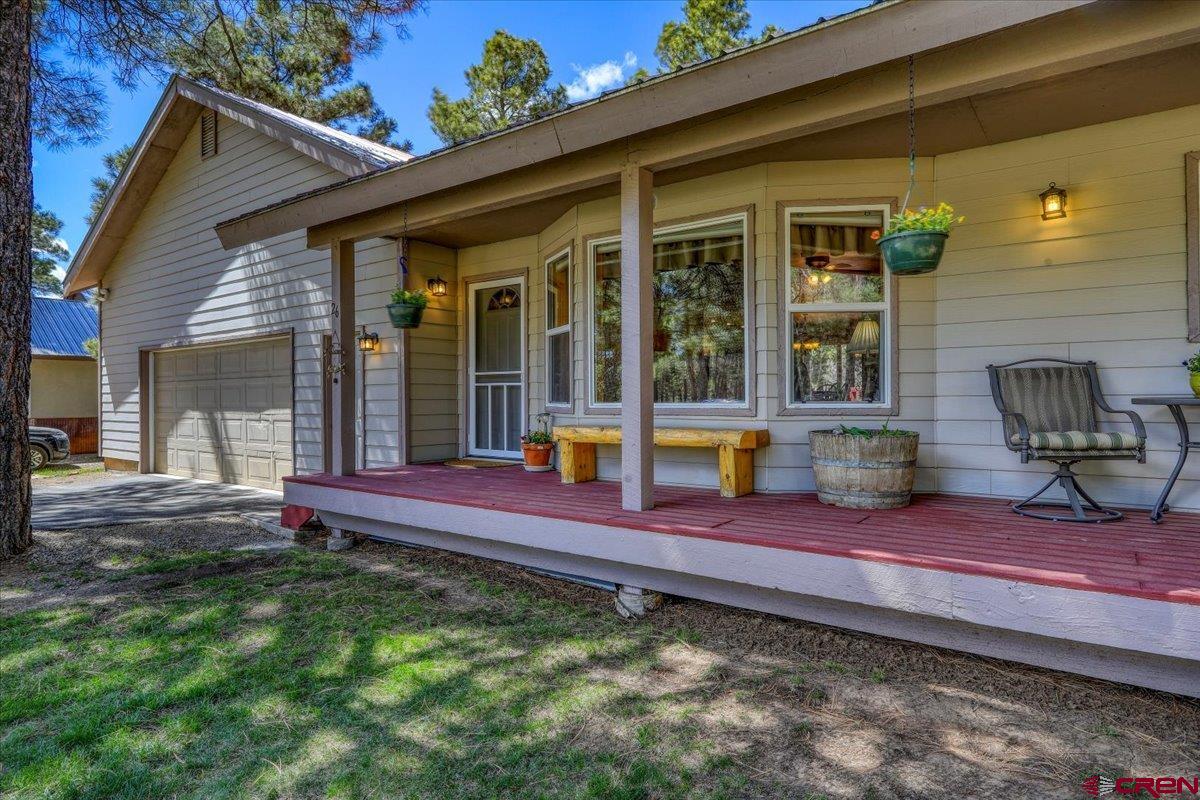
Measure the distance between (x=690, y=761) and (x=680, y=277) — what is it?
3.25m

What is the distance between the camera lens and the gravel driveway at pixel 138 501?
Answer: 6.23 meters

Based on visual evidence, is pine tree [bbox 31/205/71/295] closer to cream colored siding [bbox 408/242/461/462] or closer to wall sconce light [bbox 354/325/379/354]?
wall sconce light [bbox 354/325/379/354]

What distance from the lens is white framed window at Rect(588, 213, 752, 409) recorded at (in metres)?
4.35

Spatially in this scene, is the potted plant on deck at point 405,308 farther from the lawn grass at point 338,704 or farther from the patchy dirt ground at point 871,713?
the patchy dirt ground at point 871,713

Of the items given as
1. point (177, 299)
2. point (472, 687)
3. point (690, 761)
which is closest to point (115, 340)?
point (177, 299)

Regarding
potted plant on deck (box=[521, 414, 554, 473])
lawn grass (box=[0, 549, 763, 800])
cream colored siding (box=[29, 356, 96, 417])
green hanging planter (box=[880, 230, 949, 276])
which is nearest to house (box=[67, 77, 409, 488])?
potted plant on deck (box=[521, 414, 554, 473])

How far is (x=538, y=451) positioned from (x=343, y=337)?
1853 mm

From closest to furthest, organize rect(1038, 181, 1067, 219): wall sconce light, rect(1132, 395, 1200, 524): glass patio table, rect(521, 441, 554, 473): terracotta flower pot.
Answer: rect(1132, 395, 1200, 524): glass patio table, rect(1038, 181, 1067, 219): wall sconce light, rect(521, 441, 554, 473): terracotta flower pot

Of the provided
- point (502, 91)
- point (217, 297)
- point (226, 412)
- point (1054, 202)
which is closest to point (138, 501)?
point (226, 412)

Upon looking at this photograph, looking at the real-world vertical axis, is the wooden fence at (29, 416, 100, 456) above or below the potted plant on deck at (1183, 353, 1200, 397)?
below

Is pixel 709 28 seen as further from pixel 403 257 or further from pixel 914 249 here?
pixel 914 249

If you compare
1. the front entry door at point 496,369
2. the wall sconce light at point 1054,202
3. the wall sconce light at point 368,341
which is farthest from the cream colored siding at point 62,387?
the wall sconce light at point 1054,202

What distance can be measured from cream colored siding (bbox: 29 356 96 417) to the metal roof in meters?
0.27

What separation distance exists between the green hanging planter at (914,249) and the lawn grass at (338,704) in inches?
83.2
